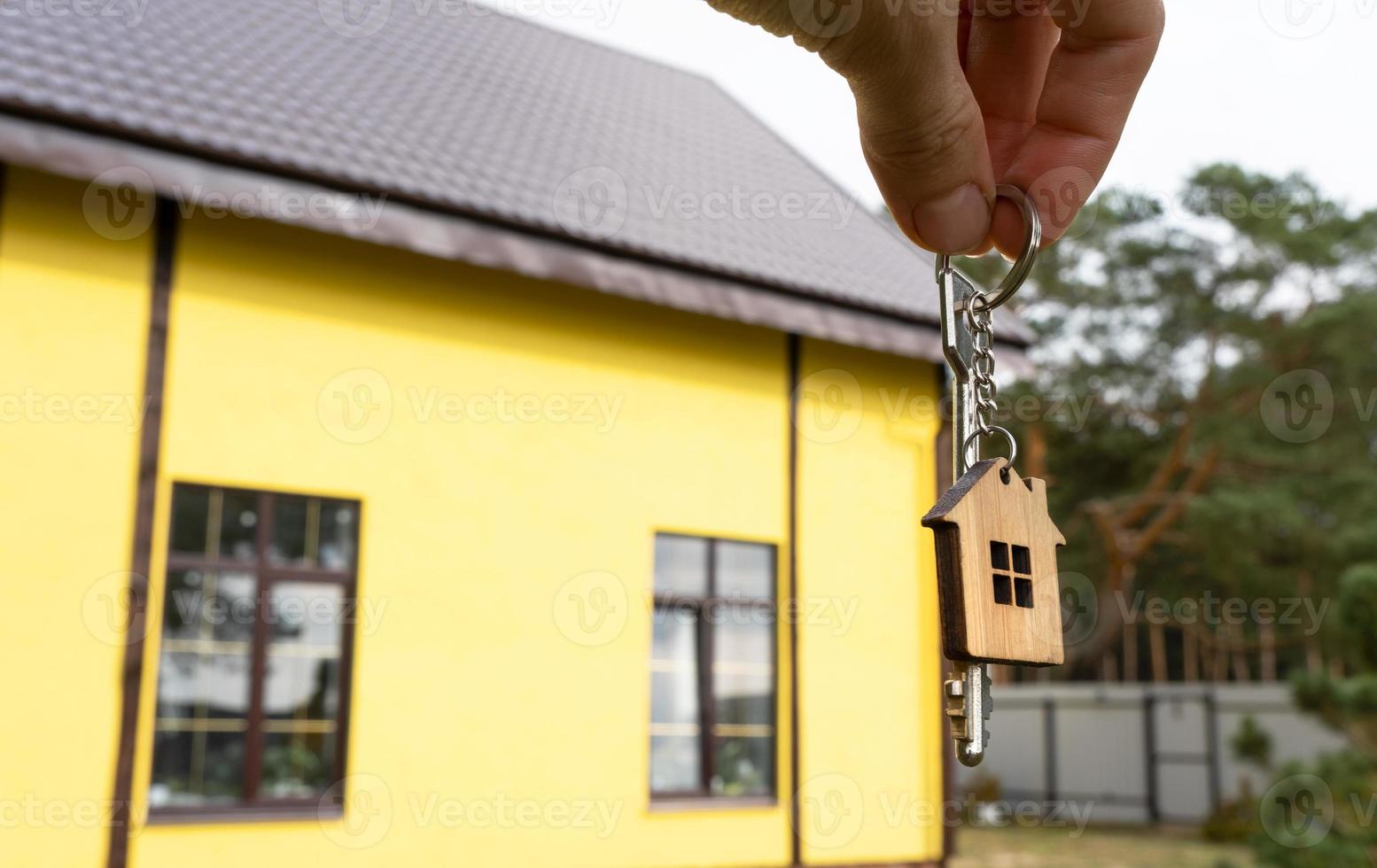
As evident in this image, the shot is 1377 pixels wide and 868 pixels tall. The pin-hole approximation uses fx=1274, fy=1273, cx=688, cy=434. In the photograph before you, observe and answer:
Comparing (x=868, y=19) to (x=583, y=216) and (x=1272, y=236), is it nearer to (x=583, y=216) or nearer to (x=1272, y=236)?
(x=583, y=216)

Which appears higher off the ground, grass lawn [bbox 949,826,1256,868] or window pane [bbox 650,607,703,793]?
window pane [bbox 650,607,703,793]

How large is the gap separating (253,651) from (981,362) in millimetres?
5879

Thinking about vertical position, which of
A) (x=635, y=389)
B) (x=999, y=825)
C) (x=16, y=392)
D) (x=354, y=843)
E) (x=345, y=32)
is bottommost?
(x=999, y=825)

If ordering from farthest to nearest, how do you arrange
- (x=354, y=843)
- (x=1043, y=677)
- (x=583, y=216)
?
1. (x=1043, y=677)
2. (x=583, y=216)
3. (x=354, y=843)

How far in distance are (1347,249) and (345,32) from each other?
14.3 m

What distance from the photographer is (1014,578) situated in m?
0.96

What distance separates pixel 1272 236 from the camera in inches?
685

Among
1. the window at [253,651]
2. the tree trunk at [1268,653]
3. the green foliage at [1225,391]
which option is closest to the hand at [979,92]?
the window at [253,651]

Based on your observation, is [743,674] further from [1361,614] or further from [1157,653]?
[1157,653]

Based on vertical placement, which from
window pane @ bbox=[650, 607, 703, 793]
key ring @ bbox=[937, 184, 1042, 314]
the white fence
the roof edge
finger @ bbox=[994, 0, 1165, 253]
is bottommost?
the white fence

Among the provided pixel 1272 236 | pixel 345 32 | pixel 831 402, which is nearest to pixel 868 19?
pixel 831 402

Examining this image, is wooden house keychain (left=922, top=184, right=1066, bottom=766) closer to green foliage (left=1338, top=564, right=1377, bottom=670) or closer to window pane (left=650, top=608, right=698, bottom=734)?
window pane (left=650, top=608, right=698, bottom=734)

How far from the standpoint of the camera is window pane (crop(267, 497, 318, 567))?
6410mm

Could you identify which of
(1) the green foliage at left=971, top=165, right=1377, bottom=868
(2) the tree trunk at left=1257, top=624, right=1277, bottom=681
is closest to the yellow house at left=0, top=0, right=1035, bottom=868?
(1) the green foliage at left=971, top=165, right=1377, bottom=868
